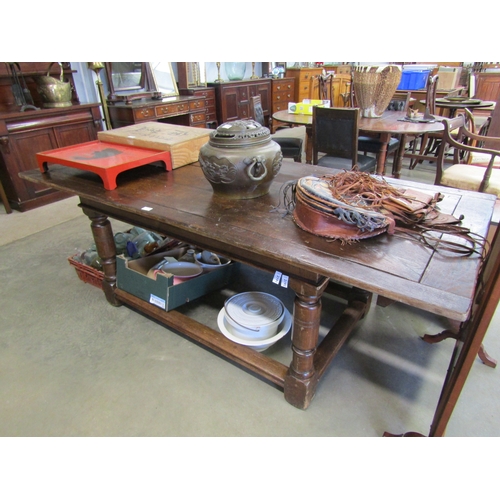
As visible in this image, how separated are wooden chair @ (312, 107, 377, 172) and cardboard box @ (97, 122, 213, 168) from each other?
3.95 ft

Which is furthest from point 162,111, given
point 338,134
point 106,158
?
point 106,158

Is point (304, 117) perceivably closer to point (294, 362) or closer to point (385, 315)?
point (385, 315)

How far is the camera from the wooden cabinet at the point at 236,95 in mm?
4969

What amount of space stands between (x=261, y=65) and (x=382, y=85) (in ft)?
12.4

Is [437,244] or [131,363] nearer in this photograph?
[437,244]

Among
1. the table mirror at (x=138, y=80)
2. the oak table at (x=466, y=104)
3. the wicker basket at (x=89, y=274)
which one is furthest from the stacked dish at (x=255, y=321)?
the oak table at (x=466, y=104)

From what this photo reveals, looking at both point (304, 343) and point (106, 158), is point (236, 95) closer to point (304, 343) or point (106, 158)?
point (106, 158)

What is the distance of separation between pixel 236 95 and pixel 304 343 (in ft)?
15.5

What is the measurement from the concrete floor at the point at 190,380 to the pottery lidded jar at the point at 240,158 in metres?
0.83

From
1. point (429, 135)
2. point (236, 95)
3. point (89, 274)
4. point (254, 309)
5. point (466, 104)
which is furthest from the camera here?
point (236, 95)

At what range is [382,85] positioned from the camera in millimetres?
3027

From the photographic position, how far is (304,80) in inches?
249

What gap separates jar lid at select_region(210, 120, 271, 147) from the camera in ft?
4.24
